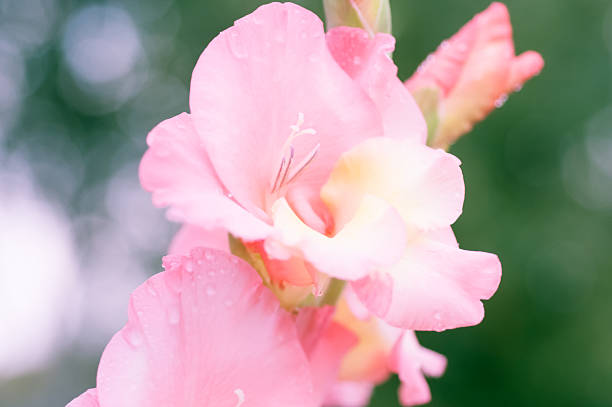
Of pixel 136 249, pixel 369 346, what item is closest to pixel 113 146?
pixel 136 249

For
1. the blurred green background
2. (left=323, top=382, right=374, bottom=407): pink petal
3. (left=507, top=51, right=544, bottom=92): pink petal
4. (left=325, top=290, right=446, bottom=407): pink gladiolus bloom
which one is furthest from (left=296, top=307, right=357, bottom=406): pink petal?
the blurred green background

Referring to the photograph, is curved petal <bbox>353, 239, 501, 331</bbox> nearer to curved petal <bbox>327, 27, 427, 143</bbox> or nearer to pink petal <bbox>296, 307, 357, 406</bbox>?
curved petal <bbox>327, 27, 427, 143</bbox>

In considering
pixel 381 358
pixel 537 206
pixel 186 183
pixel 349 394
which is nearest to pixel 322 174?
pixel 186 183

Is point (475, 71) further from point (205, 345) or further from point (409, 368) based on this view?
point (205, 345)

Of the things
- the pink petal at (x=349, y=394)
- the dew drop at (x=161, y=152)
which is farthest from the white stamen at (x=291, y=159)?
the pink petal at (x=349, y=394)

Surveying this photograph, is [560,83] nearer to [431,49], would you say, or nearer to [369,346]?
[431,49]

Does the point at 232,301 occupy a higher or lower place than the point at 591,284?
higher
